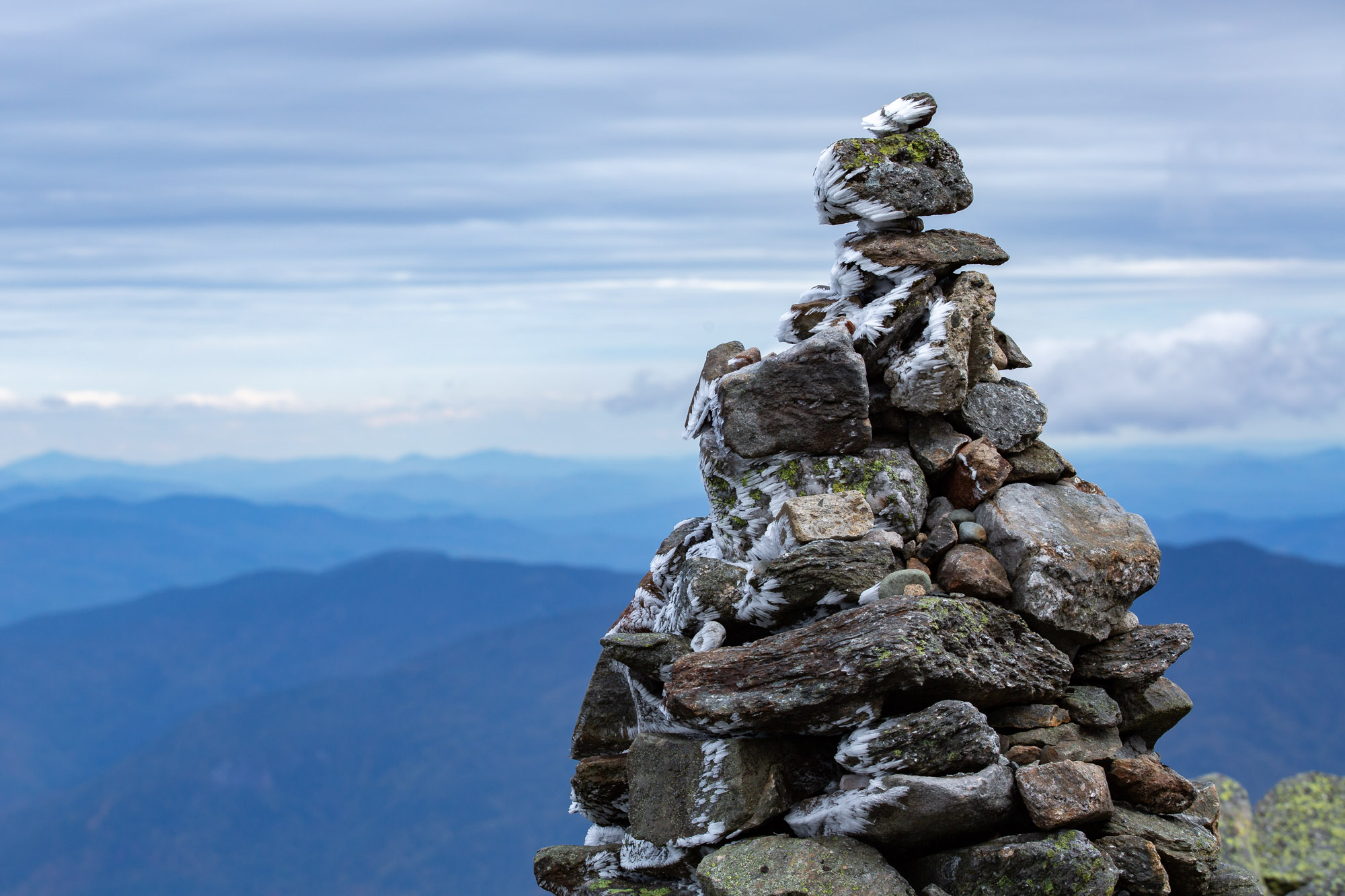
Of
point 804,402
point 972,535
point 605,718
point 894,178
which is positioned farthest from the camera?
point 605,718

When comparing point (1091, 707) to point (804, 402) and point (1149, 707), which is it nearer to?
point (1149, 707)

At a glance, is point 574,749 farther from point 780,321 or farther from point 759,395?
point 780,321

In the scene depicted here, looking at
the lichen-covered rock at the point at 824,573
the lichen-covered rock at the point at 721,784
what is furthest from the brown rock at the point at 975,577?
the lichen-covered rock at the point at 721,784

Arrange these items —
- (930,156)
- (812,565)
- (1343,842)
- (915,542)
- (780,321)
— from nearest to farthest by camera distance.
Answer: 1. (812,565)
2. (915,542)
3. (930,156)
4. (780,321)
5. (1343,842)

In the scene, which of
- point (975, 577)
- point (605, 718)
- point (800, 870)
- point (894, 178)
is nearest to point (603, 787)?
point (605, 718)

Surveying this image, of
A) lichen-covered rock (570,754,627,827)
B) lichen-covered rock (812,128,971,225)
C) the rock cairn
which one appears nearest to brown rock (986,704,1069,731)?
the rock cairn

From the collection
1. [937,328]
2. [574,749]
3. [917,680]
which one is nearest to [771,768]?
[917,680]

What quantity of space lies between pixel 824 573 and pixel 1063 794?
13.9ft

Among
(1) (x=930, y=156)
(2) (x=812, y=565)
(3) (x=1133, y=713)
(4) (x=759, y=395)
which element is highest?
(1) (x=930, y=156)

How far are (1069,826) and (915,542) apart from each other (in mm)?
4691

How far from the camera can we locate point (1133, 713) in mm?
16656

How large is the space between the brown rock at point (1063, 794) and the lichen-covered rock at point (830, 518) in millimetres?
4156

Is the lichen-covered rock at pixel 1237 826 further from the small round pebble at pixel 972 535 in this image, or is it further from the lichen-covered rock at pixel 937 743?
the lichen-covered rock at pixel 937 743

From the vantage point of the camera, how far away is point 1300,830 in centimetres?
4244
